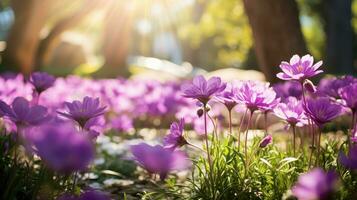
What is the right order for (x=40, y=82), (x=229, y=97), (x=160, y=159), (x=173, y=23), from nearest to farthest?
(x=160, y=159) < (x=229, y=97) < (x=40, y=82) < (x=173, y=23)

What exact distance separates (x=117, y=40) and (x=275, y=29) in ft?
50.5

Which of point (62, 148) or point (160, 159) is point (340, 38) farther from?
point (62, 148)

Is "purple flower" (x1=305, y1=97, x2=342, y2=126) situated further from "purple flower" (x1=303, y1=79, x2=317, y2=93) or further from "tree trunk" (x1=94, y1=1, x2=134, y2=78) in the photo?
"tree trunk" (x1=94, y1=1, x2=134, y2=78)

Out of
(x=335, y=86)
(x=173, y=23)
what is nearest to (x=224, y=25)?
(x=173, y=23)

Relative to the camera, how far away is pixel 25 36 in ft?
48.9

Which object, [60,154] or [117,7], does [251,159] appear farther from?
[117,7]

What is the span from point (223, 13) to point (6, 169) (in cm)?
2100

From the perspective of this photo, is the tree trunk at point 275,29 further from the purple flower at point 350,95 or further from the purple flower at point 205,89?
the purple flower at point 205,89

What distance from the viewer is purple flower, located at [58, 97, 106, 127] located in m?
2.21

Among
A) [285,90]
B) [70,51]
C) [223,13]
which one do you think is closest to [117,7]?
[223,13]

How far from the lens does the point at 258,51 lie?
6.63 meters

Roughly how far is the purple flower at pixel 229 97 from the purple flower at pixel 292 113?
0.22 m

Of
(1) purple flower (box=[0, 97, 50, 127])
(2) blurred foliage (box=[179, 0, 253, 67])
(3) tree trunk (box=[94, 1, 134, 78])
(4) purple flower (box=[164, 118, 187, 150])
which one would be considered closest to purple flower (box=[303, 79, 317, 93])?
(4) purple flower (box=[164, 118, 187, 150])

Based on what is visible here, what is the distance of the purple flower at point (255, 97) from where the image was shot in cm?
228
